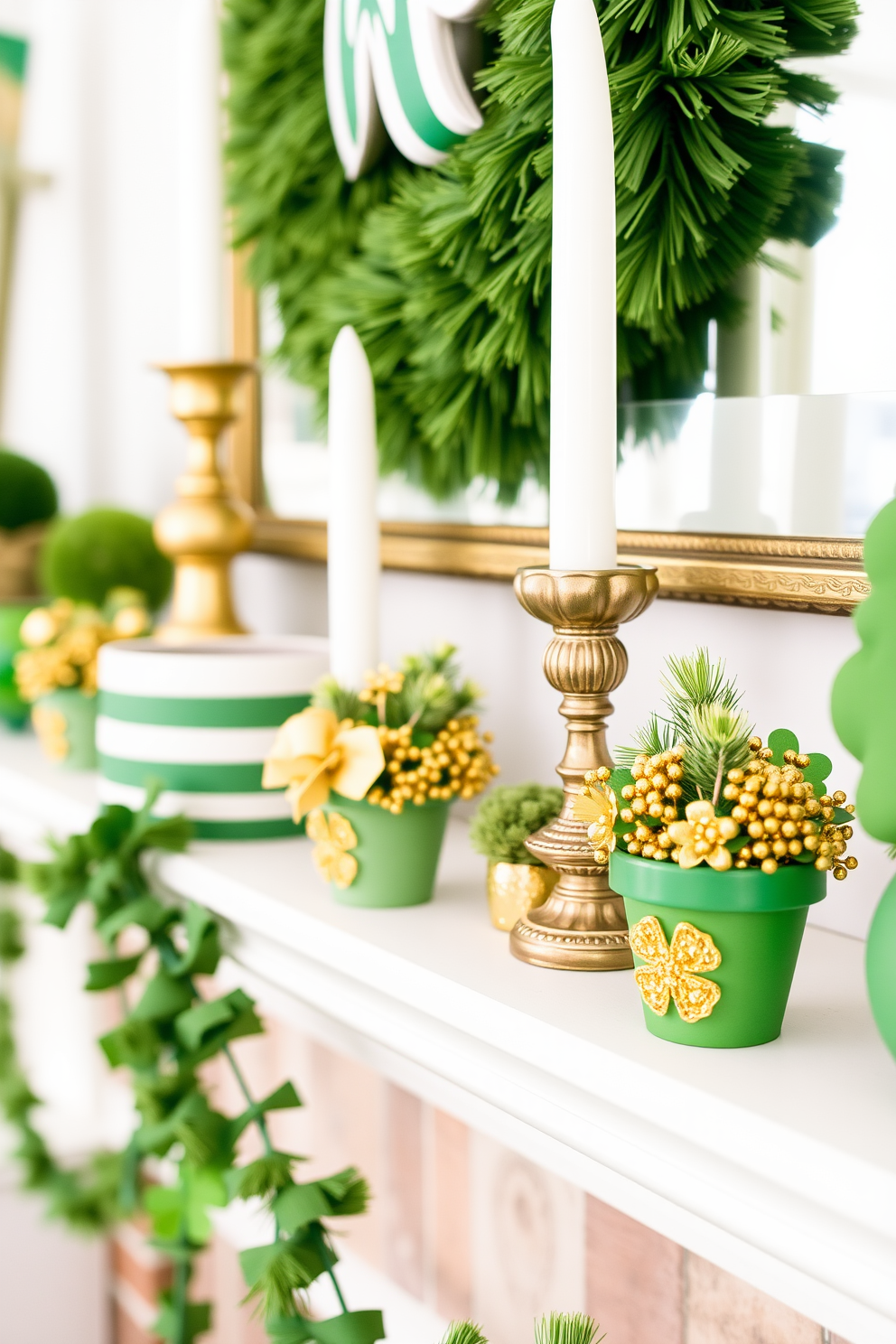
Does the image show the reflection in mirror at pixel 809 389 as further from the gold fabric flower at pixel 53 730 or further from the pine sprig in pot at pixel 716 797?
the gold fabric flower at pixel 53 730

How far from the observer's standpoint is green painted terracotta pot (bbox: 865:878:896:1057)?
289 millimetres

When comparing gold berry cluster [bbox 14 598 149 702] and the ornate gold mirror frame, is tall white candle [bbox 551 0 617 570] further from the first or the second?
gold berry cluster [bbox 14 598 149 702]

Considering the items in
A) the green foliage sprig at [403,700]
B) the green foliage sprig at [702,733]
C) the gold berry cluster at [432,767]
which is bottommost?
the gold berry cluster at [432,767]

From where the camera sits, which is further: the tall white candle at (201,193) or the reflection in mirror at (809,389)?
the tall white candle at (201,193)

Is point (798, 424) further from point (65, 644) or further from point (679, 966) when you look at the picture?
point (65, 644)

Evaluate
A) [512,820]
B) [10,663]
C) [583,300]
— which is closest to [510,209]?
[583,300]

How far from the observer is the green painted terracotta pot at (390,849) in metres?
0.47

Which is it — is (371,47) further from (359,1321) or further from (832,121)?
(359,1321)

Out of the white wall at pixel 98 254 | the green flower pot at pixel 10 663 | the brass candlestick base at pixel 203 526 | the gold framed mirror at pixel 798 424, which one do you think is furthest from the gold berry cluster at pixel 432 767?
the white wall at pixel 98 254

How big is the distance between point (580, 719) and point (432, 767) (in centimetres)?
7

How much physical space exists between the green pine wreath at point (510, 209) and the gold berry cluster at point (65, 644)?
0.63 ft

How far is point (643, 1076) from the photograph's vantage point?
12.6 inches

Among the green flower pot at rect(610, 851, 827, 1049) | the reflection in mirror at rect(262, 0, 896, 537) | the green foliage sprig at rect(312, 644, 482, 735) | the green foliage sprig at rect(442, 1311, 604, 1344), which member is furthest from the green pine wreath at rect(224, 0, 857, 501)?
the green foliage sprig at rect(442, 1311, 604, 1344)

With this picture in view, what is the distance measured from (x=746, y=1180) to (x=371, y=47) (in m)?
0.51
